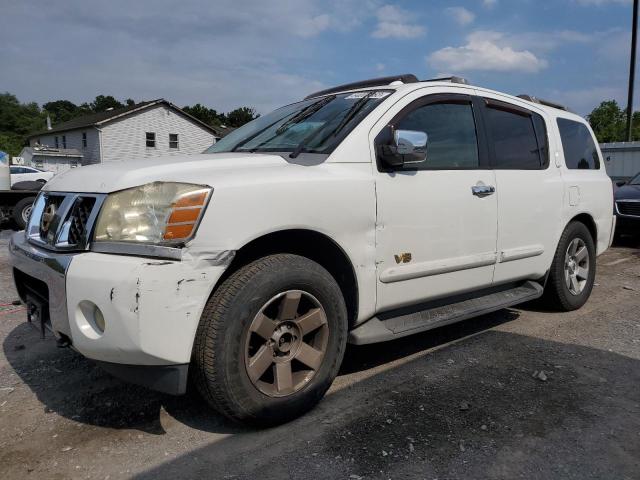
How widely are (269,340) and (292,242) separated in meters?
0.55

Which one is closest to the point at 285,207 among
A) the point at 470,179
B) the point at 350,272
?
the point at 350,272

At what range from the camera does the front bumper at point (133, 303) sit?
213cm

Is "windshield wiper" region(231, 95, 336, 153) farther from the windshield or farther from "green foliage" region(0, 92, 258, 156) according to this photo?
"green foliage" region(0, 92, 258, 156)

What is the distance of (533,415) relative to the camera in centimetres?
274

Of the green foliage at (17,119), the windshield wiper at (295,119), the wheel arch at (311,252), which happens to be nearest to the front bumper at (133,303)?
the wheel arch at (311,252)

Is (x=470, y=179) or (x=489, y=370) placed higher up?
(x=470, y=179)

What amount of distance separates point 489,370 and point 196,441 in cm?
193

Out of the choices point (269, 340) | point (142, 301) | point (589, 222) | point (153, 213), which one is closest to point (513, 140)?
point (589, 222)

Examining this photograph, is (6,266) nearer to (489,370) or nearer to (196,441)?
(196,441)

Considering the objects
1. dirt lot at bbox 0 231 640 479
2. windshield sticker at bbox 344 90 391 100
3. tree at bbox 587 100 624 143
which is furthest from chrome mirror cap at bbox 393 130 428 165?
tree at bbox 587 100 624 143

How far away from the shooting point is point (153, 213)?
7.54 ft

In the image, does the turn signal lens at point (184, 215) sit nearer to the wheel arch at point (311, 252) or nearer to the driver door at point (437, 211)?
the wheel arch at point (311, 252)

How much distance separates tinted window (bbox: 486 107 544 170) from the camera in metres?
3.84

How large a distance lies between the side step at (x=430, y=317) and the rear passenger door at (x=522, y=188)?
147 mm
